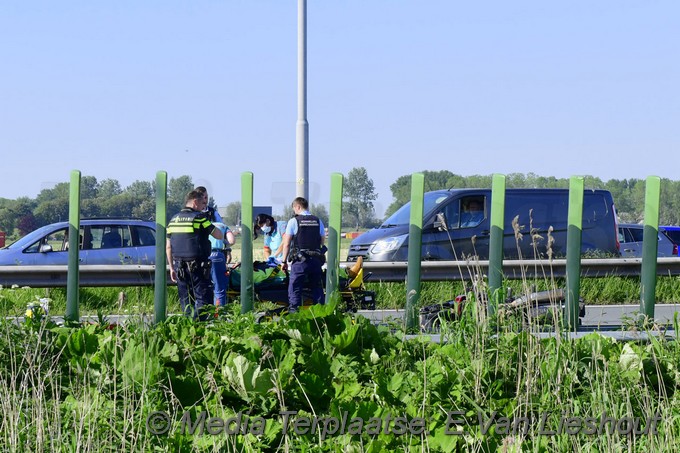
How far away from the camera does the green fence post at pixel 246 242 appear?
616 cm

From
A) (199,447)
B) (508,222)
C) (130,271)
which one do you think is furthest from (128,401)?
(508,222)

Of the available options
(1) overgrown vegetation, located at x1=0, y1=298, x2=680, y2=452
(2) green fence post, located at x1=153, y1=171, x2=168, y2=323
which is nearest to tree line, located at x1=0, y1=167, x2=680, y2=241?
(2) green fence post, located at x1=153, y1=171, x2=168, y2=323

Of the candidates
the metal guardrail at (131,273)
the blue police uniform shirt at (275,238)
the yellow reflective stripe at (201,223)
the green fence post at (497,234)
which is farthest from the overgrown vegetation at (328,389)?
the blue police uniform shirt at (275,238)

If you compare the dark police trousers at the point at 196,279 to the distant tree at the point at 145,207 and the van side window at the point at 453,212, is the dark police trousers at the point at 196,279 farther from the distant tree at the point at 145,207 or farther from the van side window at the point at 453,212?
the van side window at the point at 453,212

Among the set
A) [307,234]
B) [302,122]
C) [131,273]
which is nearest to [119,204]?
[131,273]

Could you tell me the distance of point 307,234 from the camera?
9531 millimetres

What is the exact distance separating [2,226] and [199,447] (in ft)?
44.0

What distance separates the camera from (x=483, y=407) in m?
4.04

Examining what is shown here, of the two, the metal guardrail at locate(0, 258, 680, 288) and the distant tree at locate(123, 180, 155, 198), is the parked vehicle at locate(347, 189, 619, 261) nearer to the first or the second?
the metal guardrail at locate(0, 258, 680, 288)

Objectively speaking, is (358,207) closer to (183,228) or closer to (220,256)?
(220,256)

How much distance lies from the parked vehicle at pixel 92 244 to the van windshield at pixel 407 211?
3.75 metres

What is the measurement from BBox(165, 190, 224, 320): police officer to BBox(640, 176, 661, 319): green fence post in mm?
4195

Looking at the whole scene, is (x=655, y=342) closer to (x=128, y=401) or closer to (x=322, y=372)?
(x=322, y=372)

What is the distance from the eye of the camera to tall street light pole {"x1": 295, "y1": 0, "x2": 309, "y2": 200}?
14367 millimetres
